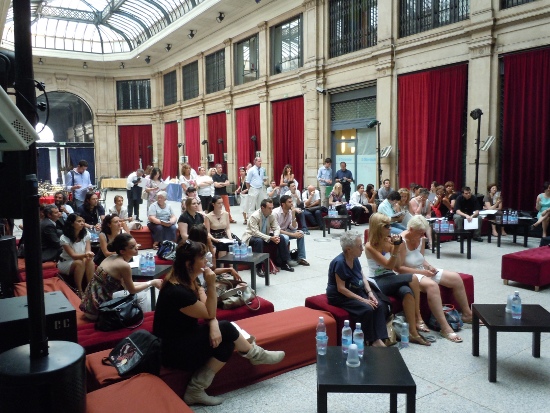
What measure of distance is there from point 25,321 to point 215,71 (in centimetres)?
1993

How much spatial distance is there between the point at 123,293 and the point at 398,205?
5697 millimetres

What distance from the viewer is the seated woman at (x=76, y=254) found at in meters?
5.80

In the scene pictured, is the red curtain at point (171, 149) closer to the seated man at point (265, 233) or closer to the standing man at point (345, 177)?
the standing man at point (345, 177)

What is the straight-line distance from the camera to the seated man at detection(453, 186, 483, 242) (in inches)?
392

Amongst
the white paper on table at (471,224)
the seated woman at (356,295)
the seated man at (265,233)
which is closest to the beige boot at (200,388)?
the seated woman at (356,295)

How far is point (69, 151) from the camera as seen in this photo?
28.1 metres

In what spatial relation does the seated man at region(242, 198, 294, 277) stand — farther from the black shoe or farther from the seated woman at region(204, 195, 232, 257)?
the seated woman at region(204, 195, 232, 257)

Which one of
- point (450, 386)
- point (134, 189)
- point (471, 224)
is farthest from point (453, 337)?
point (134, 189)

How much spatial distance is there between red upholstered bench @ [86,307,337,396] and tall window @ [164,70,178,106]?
22.8 metres

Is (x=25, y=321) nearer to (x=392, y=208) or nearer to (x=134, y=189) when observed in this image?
(x=392, y=208)

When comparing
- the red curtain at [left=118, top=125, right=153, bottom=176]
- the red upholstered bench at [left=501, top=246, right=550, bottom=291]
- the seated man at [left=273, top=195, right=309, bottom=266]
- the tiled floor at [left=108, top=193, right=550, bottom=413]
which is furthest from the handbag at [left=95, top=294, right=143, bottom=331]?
the red curtain at [left=118, top=125, right=153, bottom=176]

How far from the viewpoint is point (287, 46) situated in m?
17.0

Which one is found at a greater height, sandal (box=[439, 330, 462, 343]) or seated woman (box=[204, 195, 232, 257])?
seated woman (box=[204, 195, 232, 257])

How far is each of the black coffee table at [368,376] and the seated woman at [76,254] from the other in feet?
12.2
